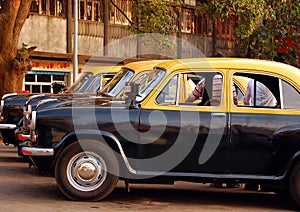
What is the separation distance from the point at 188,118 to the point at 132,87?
84 cm

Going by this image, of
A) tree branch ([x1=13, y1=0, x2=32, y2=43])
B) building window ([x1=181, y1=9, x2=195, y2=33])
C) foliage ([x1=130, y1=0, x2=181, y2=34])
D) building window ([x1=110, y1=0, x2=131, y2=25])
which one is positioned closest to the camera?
tree branch ([x1=13, y1=0, x2=32, y2=43])

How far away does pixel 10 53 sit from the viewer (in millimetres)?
20406

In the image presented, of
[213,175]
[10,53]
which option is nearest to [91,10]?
[10,53]

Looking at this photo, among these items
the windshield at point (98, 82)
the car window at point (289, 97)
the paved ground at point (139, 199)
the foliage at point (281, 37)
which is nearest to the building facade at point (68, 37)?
the foliage at point (281, 37)

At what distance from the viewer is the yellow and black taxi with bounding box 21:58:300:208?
869 cm

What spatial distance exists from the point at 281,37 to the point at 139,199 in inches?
1137

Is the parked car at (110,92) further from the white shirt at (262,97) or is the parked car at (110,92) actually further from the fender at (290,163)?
the fender at (290,163)

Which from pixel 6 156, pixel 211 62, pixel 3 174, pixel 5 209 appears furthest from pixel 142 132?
pixel 6 156

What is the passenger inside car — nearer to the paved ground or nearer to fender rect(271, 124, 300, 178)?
fender rect(271, 124, 300, 178)

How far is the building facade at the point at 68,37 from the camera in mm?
31984

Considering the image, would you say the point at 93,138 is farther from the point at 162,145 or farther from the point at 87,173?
the point at 162,145

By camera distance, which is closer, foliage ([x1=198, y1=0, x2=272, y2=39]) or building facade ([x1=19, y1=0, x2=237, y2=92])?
foliage ([x1=198, y1=0, x2=272, y2=39])

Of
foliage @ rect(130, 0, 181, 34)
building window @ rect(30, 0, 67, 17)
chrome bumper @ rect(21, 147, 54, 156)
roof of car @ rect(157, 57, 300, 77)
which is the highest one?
building window @ rect(30, 0, 67, 17)

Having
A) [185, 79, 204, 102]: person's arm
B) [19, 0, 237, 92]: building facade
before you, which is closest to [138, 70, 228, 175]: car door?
[185, 79, 204, 102]: person's arm
